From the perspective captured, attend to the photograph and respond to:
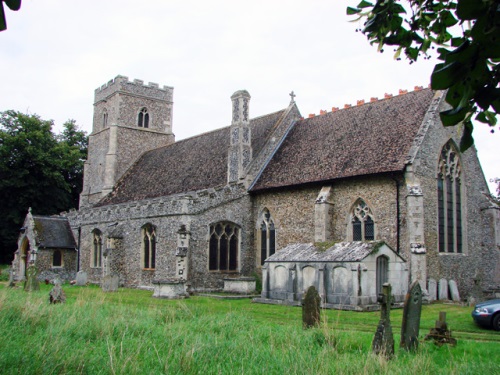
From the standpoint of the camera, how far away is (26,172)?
40344 mm

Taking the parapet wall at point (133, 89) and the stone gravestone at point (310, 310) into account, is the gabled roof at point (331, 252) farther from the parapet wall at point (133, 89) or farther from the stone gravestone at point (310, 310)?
the parapet wall at point (133, 89)

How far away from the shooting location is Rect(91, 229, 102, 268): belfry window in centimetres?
3034

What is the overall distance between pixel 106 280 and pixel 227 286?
17.4ft

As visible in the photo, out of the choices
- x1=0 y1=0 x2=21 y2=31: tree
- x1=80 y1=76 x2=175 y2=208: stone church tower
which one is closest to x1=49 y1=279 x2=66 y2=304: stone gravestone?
x1=0 y1=0 x2=21 y2=31: tree

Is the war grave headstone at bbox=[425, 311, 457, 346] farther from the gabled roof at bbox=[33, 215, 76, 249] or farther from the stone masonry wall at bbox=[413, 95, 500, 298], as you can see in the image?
the gabled roof at bbox=[33, 215, 76, 249]

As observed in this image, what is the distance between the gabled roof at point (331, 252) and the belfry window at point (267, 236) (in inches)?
167

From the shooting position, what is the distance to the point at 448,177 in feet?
69.9

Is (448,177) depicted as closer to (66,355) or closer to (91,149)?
(66,355)

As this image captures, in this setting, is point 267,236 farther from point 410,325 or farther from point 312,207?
point 410,325

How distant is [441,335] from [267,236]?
1494 centimetres

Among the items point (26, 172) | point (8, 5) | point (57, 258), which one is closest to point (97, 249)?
point (57, 258)

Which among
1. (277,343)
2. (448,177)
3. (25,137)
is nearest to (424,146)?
(448,177)

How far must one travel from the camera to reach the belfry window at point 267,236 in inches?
958

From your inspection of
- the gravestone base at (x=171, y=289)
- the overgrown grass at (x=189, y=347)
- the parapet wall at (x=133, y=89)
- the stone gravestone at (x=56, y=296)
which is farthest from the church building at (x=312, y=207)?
the parapet wall at (x=133, y=89)
